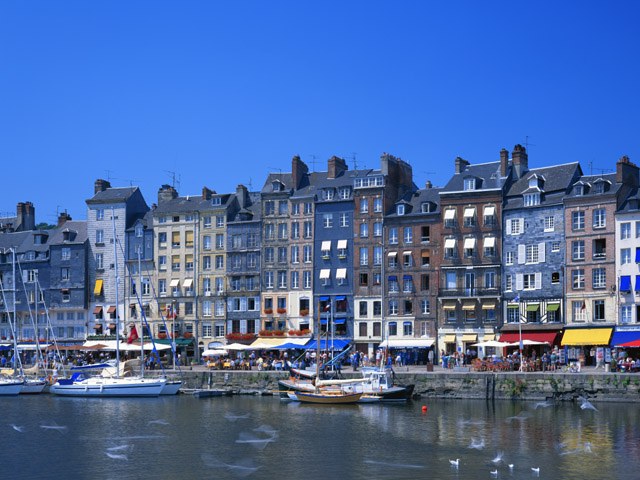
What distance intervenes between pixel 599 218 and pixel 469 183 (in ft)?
36.7

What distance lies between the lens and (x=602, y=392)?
6188 centimetres

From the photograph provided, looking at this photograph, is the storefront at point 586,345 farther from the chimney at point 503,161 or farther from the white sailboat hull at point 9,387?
the white sailboat hull at point 9,387

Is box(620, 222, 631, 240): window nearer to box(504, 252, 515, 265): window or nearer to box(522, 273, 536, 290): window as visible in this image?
box(522, 273, 536, 290): window

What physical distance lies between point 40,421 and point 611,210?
4296cm

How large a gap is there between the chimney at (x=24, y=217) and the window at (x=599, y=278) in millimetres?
62215

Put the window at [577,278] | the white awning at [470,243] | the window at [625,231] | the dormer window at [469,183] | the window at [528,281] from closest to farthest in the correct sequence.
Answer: the window at [625,231] < the window at [577,278] < the window at [528,281] < the white awning at [470,243] < the dormer window at [469,183]

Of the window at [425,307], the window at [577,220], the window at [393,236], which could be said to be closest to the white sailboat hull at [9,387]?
the window at [393,236]

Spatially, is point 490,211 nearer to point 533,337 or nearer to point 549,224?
point 549,224

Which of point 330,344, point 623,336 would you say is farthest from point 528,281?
point 330,344

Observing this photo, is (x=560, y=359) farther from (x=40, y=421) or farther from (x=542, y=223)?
(x=40, y=421)

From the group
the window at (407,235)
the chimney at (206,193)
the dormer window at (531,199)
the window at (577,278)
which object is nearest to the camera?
the window at (577,278)

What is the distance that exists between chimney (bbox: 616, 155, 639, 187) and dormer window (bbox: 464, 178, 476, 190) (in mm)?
11517

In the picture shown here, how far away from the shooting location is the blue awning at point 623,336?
71.1 meters

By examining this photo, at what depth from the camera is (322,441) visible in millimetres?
47594
